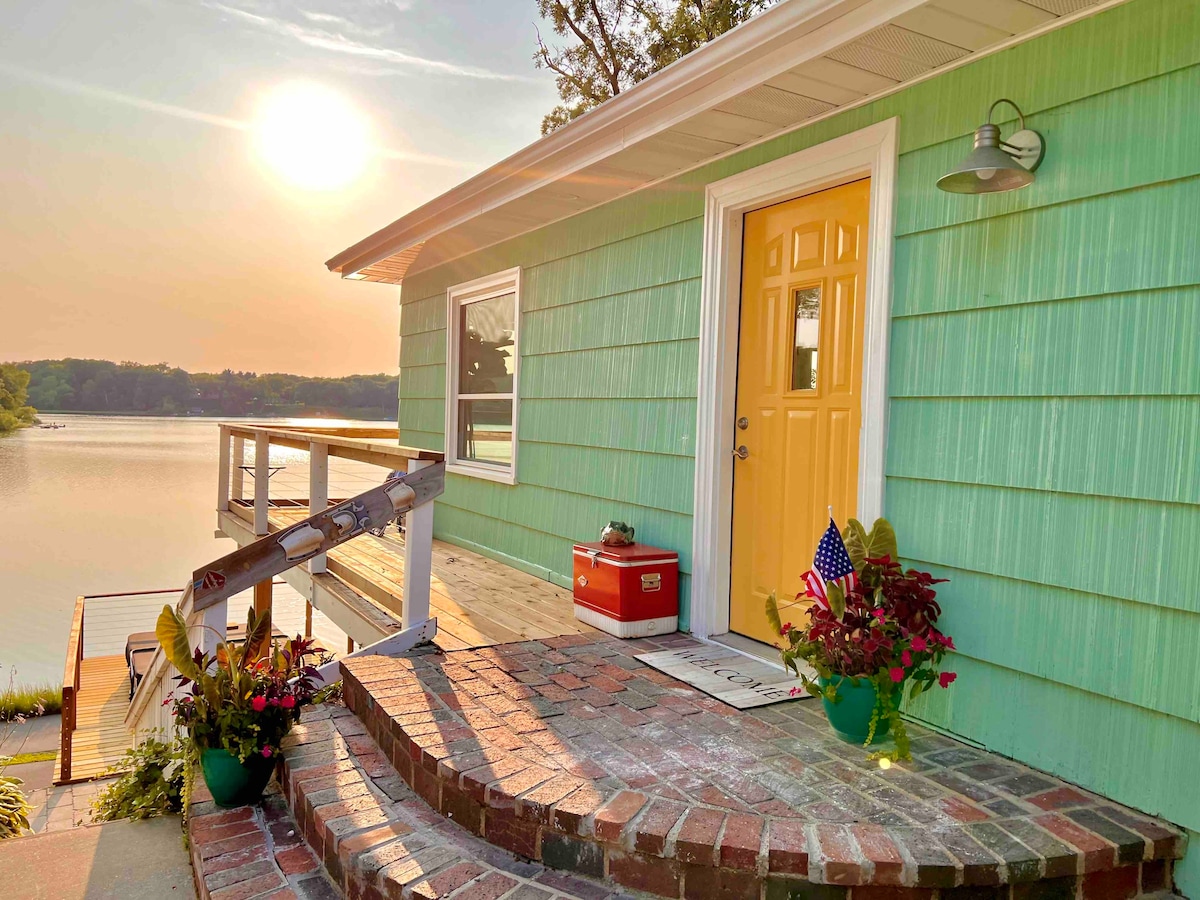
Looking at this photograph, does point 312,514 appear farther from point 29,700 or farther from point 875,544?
point 29,700

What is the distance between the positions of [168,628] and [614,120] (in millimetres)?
2588

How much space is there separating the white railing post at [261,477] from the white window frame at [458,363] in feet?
4.13

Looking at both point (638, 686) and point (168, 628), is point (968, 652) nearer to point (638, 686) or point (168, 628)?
point (638, 686)

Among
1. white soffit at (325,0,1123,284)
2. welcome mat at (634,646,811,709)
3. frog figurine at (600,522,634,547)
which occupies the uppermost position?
white soffit at (325,0,1123,284)

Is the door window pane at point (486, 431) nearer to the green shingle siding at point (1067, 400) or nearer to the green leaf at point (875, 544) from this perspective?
the green shingle siding at point (1067, 400)

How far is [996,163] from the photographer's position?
2.08 metres

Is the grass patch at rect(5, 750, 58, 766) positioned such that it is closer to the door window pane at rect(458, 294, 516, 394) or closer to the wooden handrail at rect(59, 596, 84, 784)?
the wooden handrail at rect(59, 596, 84, 784)

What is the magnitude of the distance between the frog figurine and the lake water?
8365 mm

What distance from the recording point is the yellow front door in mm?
2912

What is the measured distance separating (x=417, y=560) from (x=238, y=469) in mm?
4007

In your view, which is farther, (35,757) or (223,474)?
(35,757)

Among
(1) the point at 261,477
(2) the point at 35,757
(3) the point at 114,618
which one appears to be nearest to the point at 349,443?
(1) the point at 261,477

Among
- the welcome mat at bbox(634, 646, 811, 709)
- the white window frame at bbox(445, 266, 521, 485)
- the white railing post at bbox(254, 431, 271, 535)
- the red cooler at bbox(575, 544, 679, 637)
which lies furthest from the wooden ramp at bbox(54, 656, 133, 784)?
the welcome mat at bbox(634, 646, 811, 709)

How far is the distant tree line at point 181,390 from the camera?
414 inches
